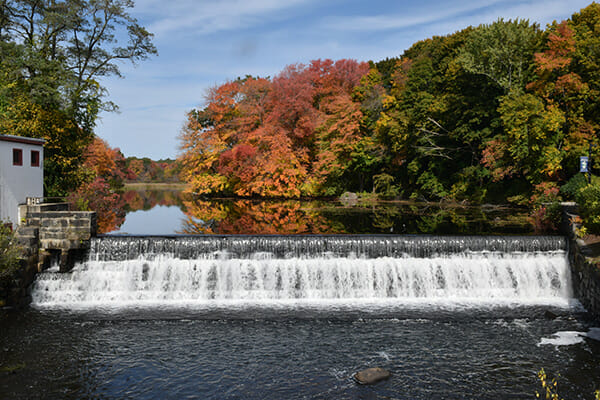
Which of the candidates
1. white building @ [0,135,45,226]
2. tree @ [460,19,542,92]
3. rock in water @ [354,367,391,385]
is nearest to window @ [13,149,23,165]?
white building @ [0,135,45,226]

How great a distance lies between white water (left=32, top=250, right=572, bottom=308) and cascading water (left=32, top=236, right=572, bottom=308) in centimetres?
4

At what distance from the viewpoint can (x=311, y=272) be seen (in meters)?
16.8

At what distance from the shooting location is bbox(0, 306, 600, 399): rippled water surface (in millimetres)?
9688

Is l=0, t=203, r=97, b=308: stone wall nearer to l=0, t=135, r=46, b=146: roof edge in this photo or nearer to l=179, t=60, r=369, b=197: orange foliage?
l=0, t=135, r=46, b=146: roof edge

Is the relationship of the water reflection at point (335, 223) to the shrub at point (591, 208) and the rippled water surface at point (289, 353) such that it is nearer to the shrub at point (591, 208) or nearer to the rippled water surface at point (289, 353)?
the shrub at point (591, 208)

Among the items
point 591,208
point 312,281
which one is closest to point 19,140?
point 312,281

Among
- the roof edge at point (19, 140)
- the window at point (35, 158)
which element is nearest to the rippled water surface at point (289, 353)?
the roof edge at point (19, 140)

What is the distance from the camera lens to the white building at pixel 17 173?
1775cm

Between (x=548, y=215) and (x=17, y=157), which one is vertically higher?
(x=17, y=157)

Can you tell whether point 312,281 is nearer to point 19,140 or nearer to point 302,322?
point 302,322

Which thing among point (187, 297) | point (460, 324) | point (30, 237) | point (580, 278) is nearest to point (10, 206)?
point (30, 237)

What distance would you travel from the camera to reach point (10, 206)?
58.8 ft

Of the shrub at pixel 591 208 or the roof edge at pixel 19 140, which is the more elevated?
the roof edge at pixel 19 140

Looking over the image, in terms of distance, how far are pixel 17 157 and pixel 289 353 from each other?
14536 mm
